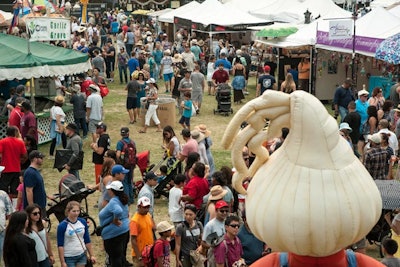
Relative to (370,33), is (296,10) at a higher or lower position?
higher

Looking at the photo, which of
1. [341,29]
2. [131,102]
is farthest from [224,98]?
[341,29]

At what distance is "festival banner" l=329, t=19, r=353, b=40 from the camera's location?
17.3 m

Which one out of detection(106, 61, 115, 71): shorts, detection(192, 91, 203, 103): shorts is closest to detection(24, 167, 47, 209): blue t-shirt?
detection(192, 91, 203, 103): shorts

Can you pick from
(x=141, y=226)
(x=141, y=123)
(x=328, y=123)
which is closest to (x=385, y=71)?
(x=141, y=123)

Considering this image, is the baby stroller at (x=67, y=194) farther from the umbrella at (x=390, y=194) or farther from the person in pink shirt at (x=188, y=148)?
the umbrella at (x=390, y=194)

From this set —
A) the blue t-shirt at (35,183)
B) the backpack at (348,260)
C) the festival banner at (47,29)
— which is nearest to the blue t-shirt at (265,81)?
the festival banner at (47,29)

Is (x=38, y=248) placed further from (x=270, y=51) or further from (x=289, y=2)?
(x=289, y=2)

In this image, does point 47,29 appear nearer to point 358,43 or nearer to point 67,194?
point 67,194

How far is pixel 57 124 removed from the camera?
14.3 meters

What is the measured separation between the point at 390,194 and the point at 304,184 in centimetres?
494

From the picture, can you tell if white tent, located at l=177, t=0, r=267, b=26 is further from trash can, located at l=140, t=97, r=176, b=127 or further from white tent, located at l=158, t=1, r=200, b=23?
trash can, located at l=140, t=97, r=176, b=127

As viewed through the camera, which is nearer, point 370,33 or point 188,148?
point 188,148

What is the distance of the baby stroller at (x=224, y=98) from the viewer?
18.3 m

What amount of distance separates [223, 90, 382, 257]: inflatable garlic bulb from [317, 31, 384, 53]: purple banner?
1324 centimetres
